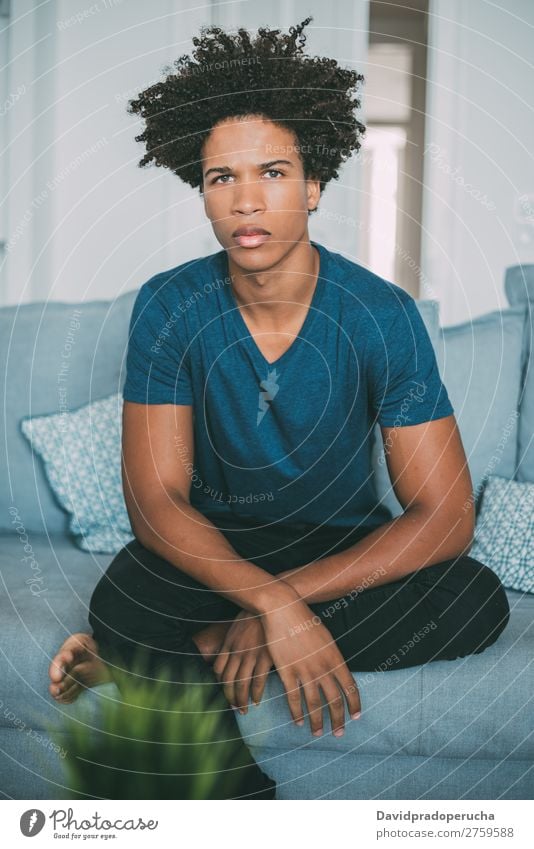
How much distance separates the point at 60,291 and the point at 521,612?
161 cm

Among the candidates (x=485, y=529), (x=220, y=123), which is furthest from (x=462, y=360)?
(x=220, y=123)

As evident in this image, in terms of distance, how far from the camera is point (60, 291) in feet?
7.87

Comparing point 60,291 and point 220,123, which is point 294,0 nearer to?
point 60,291

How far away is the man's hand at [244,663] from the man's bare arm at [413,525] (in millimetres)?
70

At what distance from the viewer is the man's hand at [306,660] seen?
0.97m

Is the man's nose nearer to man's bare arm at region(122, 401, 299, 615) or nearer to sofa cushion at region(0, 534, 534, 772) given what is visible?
man's bare arm at region(122, 401, 299, 615)

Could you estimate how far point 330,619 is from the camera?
1026 mm

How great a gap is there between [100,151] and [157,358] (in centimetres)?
142

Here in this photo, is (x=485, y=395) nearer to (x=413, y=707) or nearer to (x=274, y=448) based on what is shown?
(x=274, y=448)

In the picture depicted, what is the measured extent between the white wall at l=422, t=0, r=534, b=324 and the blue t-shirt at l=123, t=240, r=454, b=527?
1.40 meters

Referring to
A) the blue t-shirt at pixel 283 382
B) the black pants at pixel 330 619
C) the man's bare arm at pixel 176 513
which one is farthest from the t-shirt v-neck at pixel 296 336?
the black pants at pixel 330 619

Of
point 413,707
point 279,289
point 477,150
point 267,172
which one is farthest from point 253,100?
point 477,150

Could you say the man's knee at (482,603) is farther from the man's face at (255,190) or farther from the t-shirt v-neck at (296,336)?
the man's face at (255,190)
